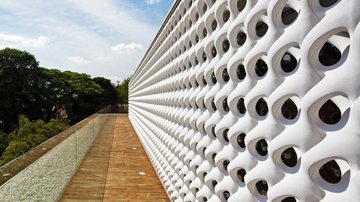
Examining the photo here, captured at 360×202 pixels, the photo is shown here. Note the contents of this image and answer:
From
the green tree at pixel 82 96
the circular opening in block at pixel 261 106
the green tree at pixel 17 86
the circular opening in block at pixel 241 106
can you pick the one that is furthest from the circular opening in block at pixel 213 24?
the green tree at pixel 82 96

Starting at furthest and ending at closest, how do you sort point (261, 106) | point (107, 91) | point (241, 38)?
point (107, 91) → point (241, 38) → point (261, 106)

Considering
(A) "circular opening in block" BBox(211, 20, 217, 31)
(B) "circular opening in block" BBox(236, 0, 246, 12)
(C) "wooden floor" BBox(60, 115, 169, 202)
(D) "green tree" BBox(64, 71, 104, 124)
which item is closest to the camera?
(B) "circular opening in block" BBox(236, 0, 246, 12)

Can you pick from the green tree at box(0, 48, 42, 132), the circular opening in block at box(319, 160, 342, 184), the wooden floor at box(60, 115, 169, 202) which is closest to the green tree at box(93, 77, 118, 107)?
the green tree at box(0, 48, 42, 132)

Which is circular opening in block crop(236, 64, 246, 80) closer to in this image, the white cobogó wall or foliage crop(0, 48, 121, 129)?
the white cobogó wall

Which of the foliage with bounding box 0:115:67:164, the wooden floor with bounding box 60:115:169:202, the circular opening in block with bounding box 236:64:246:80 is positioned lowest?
the foliage with bounding box 0:115:67:164

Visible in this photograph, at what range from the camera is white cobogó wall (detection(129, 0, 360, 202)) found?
2.67 feet

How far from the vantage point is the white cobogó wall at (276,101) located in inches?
32.0

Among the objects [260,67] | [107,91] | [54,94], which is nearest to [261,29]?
[260,67]

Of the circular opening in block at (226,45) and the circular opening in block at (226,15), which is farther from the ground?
the circular opening in block at (226,15)

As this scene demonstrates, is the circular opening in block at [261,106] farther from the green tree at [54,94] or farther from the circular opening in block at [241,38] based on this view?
A: the green tree at [54,94]

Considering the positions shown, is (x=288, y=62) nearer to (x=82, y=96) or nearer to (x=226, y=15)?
(x=226, y=15)

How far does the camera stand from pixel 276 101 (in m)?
1.11

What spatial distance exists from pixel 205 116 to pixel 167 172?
171 centimetres

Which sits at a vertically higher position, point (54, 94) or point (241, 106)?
point (54, 94)
